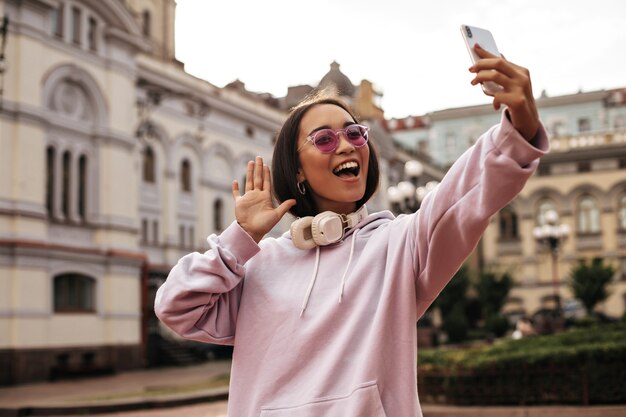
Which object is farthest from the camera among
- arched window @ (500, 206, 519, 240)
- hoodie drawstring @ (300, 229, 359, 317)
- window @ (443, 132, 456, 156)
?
window @ (443, 132, 456, 156)

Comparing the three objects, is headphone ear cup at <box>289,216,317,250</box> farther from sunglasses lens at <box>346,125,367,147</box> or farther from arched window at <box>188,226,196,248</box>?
arched window at <box>188,226,196,248</box>

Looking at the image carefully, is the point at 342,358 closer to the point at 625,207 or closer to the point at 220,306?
the point at 220,306

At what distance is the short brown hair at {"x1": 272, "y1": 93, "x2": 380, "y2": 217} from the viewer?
101 inches

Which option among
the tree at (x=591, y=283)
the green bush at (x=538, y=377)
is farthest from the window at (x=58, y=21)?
the tree at (x=591, y=283)

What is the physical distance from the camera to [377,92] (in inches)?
1977

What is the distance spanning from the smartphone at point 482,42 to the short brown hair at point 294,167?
691 millimetres

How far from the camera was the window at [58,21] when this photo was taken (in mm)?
22709

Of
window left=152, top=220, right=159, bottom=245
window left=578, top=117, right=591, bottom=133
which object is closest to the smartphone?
window left=152, top=220, right=159, bottom=245

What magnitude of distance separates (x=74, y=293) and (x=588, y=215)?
111 ft

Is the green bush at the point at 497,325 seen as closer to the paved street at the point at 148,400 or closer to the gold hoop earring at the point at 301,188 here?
the paved street at the point at 148,400

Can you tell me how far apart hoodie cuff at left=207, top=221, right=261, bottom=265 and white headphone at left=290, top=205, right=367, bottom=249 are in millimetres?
125

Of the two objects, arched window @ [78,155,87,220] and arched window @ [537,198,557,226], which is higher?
arched window @ [537,198,557,226]

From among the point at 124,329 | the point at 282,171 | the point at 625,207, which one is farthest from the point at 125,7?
the point at 625,207

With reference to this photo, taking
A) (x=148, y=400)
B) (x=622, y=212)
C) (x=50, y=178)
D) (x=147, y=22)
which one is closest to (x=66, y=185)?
(x=50, y=178)
